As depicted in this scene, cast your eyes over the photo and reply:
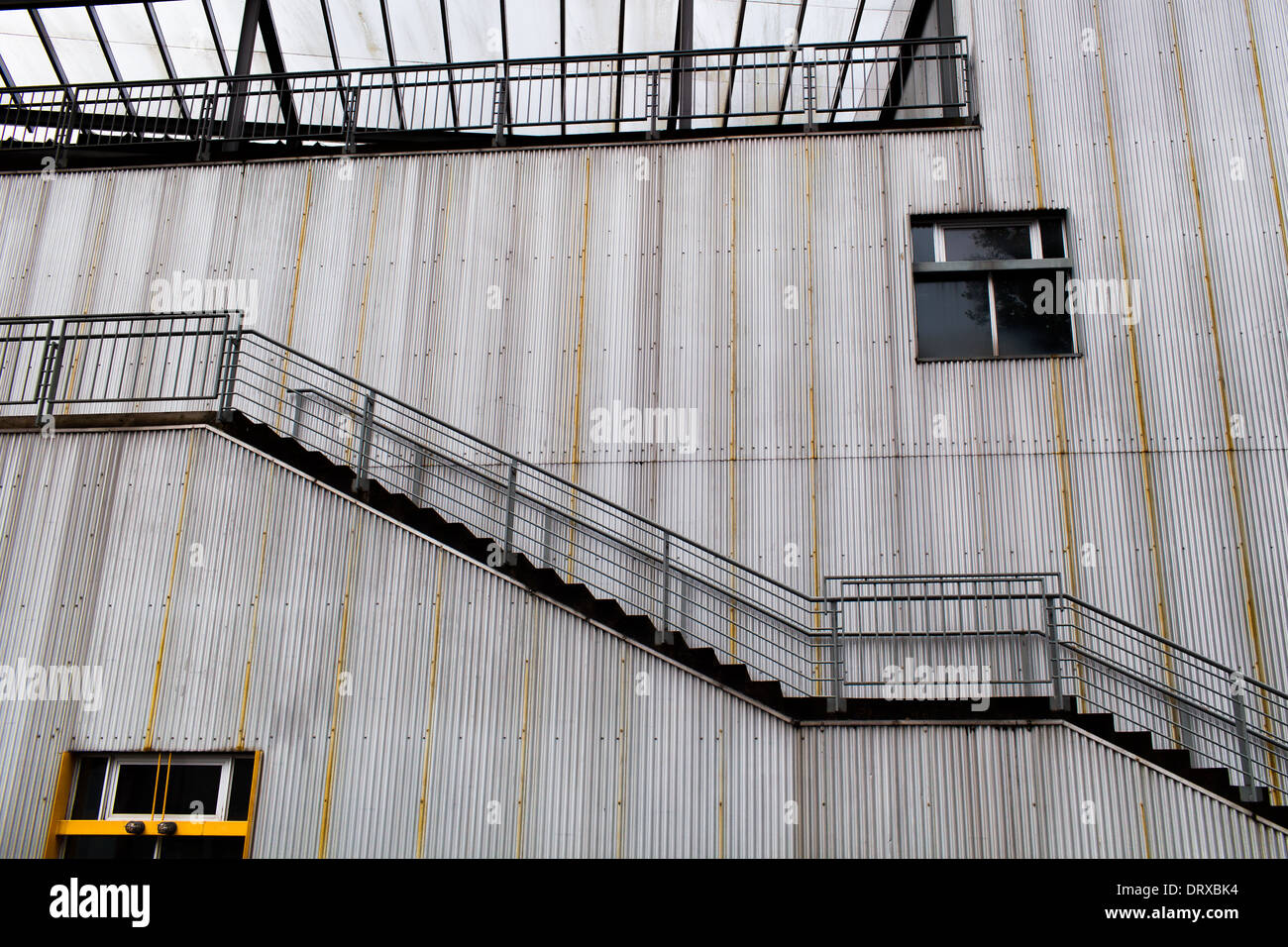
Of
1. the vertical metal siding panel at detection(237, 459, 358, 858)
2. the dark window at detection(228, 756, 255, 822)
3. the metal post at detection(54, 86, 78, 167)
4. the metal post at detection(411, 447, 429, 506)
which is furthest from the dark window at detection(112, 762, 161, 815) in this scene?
the metal post at detection(54, 86, 78, 167)

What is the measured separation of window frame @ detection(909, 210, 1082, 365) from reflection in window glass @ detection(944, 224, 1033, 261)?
0.14ft

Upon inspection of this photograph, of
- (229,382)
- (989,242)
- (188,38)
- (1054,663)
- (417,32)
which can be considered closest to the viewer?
(1054,663)

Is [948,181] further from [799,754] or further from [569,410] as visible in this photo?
[799,754]

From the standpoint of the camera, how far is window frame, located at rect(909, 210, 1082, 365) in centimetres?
1250

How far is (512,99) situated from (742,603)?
33.2 feet

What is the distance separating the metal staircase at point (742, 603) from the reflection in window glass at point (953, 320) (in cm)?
311

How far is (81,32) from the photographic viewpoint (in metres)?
17.6

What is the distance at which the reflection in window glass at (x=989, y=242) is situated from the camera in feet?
42.7

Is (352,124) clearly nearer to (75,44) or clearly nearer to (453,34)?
(453,34)

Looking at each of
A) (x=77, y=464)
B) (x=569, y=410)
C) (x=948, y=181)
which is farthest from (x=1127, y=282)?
(x=77, y=464)

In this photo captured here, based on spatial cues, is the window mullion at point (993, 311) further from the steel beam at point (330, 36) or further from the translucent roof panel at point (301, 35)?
the translucent roof panel at point (301, 35)

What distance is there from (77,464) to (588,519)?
571 cm

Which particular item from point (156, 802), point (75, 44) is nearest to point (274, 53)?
point (75, 44)

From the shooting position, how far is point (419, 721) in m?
9.88
